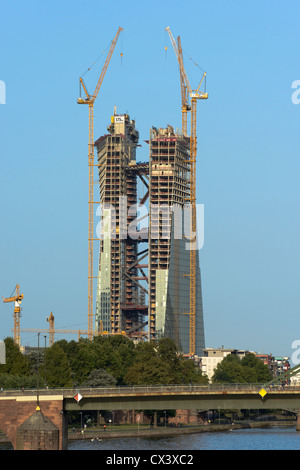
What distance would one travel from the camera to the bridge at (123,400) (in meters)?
166

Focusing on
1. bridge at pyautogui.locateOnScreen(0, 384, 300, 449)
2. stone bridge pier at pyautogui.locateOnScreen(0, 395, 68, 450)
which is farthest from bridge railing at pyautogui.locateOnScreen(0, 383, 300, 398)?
stone bridge pier at pyautogui.locateOnScreen(0, 395, 68, 450)

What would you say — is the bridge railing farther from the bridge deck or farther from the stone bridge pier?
the stone bridge pier

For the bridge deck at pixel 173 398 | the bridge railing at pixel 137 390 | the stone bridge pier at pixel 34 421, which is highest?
the bridge railing at pixel 137 390

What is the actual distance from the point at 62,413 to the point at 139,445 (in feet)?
113

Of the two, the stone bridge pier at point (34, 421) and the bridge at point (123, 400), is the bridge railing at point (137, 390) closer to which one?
the bridge at point (123, 400)

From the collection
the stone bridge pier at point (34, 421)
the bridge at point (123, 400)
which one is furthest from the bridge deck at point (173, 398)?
the stone bridge pier at point (34, 421)

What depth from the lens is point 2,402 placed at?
167750 millimetres

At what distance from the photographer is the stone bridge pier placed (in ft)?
535

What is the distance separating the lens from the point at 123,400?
558ft

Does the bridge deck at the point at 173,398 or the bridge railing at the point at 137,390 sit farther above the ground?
the bridge railing at the point at 137,390

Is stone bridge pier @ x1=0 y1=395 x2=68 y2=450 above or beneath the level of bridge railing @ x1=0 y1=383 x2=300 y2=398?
beneath
